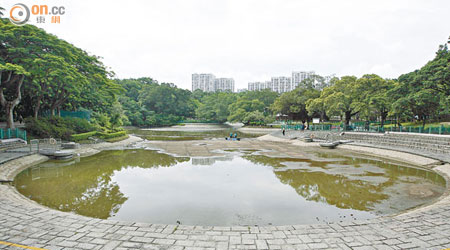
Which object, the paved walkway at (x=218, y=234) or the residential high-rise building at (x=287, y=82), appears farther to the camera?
the residential high-rise building at (x=287, y=82)

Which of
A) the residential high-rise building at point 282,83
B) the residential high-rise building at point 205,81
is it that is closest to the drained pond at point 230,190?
the residential high-rise building at point 282,83

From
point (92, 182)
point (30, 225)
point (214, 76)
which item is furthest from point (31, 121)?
point (214, 76)

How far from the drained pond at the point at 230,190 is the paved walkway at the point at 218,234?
1.02 m

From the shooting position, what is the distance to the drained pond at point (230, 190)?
7.53 meters

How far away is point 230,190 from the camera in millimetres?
10055

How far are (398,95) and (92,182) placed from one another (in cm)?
2909

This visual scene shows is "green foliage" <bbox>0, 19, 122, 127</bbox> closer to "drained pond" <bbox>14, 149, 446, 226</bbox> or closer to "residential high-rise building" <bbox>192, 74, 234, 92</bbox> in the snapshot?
"drained pond" <bbox>14, 149, 446, 226</bbox>

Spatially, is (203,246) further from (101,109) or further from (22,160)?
(101,109)

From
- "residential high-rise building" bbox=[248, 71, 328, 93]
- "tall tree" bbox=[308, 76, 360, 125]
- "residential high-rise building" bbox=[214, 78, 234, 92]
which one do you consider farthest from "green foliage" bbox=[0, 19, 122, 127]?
"residential high-rise building" bbox=[214, 78, 234, 92]

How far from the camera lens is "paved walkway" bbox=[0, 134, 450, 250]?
511cm

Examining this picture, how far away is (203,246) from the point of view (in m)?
5.09

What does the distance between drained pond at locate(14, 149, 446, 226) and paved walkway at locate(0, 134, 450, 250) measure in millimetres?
1017

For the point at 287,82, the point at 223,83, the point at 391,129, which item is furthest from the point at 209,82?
the point at 391,129

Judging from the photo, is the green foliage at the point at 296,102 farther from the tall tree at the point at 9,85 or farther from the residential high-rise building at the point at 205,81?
the residential high-rise building at the point at 205,81
